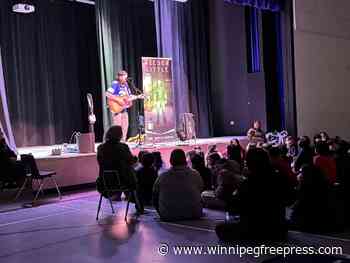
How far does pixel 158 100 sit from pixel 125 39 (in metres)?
1.83

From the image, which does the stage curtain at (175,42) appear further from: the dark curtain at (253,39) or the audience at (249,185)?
the audience at (249,185)

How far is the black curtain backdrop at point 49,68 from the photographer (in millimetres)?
9562

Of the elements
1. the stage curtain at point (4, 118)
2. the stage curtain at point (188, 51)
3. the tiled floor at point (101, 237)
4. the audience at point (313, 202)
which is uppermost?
the stage curtain at point (188, 51)

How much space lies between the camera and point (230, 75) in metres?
11.8

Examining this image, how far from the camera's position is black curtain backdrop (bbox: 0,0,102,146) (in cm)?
956

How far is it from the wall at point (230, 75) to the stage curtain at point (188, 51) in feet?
0.84

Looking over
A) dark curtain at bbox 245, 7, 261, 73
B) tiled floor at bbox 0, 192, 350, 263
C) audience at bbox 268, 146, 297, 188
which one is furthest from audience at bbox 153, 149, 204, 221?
dark curtain at bbox 245, 7, 261, 73

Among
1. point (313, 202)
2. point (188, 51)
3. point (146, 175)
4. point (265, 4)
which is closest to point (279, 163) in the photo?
point (313, 202)

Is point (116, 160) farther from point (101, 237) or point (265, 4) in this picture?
point (265, 4)

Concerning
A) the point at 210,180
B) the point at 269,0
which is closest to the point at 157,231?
the point at 210,180

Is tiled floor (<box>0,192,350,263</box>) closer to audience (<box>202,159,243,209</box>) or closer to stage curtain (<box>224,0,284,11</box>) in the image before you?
audience (<box>202,159,243,209</box>)

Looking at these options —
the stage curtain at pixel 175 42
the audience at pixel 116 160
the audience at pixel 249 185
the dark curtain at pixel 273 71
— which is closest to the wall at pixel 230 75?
the dark curtain at pixel 273 71

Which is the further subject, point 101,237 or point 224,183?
point 224,183

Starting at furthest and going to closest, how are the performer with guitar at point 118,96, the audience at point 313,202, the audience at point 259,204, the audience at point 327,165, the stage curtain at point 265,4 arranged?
the stage curtain at point 265,4 < the performer with guitar at point 118,96 < the audience at point 327,165 < the audience at point 313,202 < the audience at point 259,204
